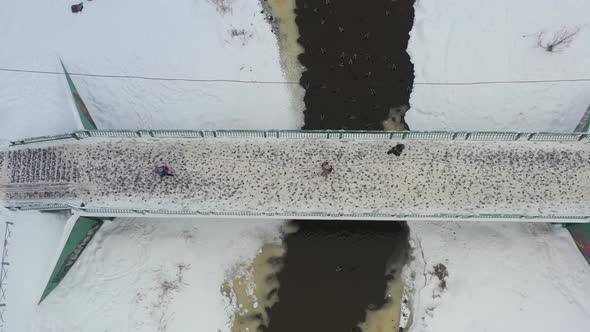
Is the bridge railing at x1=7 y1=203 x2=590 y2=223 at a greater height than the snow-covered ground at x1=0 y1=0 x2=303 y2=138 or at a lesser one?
lesser

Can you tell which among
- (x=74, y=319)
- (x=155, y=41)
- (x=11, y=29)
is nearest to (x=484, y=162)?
(x=155, y=41)

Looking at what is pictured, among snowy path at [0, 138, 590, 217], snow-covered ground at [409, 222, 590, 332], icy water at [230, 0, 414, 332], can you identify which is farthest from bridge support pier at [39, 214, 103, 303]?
snow-covered ground at [409, 222, 590, 332]

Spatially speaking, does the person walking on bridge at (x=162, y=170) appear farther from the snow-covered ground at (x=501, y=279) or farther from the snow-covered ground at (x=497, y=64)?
the snow-covered ground at (x=497, y=64)

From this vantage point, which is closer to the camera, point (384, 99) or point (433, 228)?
point (433, 228)

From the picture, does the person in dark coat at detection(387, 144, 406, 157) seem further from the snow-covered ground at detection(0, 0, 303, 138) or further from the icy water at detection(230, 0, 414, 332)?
the snow-covered ground at detection(0, 0, 303, 138)

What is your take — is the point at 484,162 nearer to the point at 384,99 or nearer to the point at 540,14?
the point at 384,99

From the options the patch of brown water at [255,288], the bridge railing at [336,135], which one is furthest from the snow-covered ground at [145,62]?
the patch of brown water at [255,288]
